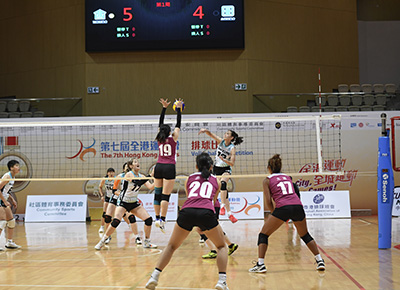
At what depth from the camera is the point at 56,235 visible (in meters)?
12.8

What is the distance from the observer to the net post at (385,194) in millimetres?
9055

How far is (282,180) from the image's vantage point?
7.10 metres

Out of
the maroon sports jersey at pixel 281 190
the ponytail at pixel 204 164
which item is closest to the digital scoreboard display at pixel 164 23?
the maroon sports jersey at pixel 281 190

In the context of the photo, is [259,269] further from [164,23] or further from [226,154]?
[164,23]

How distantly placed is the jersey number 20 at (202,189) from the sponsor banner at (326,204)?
417 inches

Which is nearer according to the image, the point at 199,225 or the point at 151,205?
the point at 199,225

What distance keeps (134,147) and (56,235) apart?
15.3 ft

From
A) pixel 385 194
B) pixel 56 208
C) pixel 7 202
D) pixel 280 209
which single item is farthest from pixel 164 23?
pixel 280 209

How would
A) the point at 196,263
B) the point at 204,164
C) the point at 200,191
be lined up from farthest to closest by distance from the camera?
the point at 196,263 → the point at 204,164 → the point at 200,191

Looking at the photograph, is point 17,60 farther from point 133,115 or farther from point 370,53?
point 370,53

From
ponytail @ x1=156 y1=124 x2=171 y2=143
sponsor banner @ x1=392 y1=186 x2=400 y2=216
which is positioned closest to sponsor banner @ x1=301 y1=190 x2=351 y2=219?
sponsor banner @ x1=392 y1=186 x2=400 y2=216

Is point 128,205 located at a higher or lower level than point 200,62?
lower

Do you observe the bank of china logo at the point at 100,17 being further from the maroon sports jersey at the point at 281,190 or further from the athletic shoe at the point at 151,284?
the athletic shoe at the point at 151,284

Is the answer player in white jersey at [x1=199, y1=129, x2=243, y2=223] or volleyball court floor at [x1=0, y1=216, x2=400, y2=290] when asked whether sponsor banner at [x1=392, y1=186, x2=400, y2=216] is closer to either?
volleyball court floor at [x1=0, y1=216, x2=400, y2=290]
